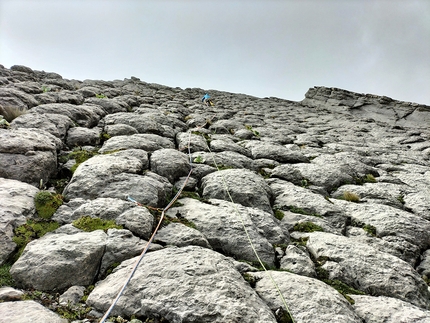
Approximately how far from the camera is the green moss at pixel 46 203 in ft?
17.9

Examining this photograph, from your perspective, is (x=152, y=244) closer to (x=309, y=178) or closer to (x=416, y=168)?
(x=309, y=178)

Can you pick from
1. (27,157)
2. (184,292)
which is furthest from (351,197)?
(27,157)

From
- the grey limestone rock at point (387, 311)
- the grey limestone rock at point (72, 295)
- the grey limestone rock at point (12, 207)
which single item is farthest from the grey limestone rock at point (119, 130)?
the grey limestone rock at point (387, 311)

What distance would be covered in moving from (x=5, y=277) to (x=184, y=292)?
255cm

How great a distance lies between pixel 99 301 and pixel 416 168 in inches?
493

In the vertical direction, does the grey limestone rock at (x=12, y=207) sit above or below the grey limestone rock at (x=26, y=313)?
above

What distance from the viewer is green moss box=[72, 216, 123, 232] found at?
517 centimetres

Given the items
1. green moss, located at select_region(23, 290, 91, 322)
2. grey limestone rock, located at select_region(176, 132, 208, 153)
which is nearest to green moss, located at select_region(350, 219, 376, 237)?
grey limestone rock, located at select_region(176, 132, 208, 153)

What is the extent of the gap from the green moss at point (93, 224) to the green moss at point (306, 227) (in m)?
3.80

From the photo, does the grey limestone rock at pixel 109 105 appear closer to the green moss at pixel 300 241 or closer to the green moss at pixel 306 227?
the green moss at pixel 306 227

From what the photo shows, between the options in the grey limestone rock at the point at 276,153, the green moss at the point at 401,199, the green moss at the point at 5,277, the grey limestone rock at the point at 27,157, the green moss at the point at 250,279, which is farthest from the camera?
the grey limestone rock at the point at 276,153

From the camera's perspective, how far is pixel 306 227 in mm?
6578

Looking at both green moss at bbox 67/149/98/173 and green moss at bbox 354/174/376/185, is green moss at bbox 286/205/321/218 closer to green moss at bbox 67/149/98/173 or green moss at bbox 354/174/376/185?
green moss at bbox 354/174/376/185

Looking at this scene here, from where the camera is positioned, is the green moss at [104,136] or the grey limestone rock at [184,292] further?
the green moss at [104,136]
